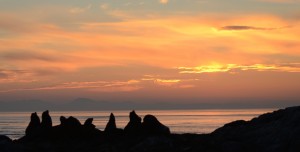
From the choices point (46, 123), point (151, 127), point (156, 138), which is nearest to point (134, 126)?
point (151, 127)

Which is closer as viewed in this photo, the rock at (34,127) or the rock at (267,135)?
the rock at (267,135)

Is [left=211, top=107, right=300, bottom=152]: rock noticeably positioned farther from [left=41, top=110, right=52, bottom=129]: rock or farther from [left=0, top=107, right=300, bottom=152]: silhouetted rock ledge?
[left=41, top=110, right=52, bottom=129]: rock

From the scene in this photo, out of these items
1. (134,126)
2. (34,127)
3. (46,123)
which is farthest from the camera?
(34,127)

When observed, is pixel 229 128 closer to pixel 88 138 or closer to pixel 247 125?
pixel 247 125

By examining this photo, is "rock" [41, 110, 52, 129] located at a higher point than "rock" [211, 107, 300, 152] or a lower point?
higher

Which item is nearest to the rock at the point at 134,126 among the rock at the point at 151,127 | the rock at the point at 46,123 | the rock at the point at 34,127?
the rock at the point at 151,127

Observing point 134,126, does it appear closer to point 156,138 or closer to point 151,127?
point 151,127

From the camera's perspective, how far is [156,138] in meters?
44.3

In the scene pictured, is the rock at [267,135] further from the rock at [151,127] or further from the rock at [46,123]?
the rock at [46,123]

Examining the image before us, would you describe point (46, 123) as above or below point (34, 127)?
above

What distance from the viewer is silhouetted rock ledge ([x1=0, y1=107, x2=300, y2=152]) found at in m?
42.9

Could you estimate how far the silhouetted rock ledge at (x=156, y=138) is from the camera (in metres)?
42.9

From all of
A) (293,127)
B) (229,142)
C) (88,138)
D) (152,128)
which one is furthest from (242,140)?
(88,138)

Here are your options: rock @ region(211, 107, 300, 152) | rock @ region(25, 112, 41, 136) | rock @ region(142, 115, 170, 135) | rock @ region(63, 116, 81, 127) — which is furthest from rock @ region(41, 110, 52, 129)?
rock @ region(211, 107, 300, 152)
